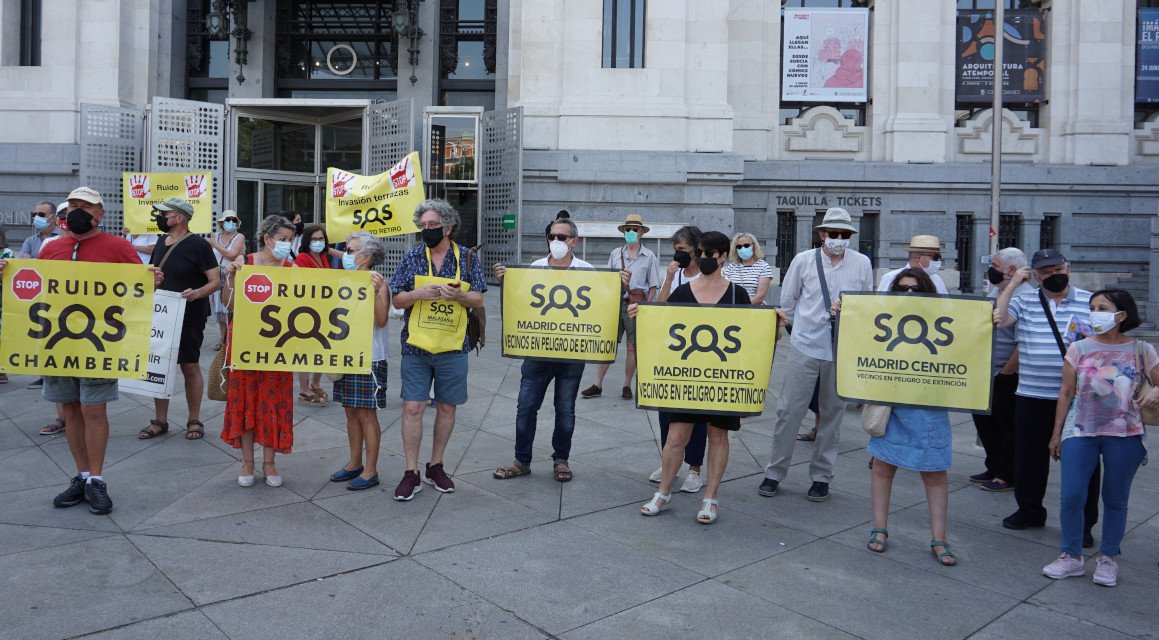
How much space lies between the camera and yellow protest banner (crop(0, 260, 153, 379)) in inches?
213

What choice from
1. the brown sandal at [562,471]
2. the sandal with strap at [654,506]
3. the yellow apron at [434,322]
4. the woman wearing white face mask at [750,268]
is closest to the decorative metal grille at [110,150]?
the woman wearing white face mask at [750,268]

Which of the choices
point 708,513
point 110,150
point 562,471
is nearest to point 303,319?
point 562,471

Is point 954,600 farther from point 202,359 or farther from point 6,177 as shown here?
point 6,177

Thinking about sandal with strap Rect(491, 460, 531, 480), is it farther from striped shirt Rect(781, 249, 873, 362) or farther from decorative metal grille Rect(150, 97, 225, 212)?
decorative metal grille Rect(150, 97, 225, 212)

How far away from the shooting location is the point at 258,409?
19.5 ft

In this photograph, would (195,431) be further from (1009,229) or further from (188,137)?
(1009,229)

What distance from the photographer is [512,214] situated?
1680 centimetres

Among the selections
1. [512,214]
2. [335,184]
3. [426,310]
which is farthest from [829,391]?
[512,214]

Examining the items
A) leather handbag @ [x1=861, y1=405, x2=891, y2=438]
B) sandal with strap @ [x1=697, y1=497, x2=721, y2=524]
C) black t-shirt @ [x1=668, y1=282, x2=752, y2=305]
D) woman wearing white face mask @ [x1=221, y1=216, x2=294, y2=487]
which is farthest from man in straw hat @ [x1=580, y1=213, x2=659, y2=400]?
leather handbag @ [x1=861, y1=405, x2=891, y2=438]

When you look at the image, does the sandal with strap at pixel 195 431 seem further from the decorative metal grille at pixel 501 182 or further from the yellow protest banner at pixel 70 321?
the decorative metal grille at pixel 501 182

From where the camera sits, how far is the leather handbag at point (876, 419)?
5.03 m

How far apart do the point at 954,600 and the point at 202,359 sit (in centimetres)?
1024

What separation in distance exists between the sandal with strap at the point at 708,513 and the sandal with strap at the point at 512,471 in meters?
1.58

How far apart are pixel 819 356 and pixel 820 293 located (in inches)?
19.1
